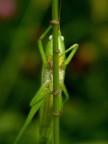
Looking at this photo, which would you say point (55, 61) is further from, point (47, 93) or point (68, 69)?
point (68, 69)

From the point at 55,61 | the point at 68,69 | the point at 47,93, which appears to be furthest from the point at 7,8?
the point at 55,61

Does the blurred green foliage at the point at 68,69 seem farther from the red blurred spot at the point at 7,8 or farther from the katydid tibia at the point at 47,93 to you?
the katydid tibia at the point at 47,93

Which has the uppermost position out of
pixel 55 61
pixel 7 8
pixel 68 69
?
pixel 7 8

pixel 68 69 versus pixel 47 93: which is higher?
pixel 68 69

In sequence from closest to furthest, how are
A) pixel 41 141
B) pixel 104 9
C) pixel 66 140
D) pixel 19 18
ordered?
pixel 41 141 < pixel 66 140 < pixel 104 9 < pixel 19 18

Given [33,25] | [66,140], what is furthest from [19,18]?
[66,140]

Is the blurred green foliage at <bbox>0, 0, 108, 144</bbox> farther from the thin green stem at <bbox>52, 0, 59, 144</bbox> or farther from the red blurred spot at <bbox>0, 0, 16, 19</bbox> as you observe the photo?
the thin green stem at <bbox>52, 0, 59, 144</bbox>

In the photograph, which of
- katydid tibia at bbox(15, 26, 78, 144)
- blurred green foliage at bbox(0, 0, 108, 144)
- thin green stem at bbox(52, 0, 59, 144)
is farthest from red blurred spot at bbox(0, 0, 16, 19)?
thin green stem at bbox(52, 0, 59, 144)

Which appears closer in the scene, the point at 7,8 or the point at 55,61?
the point at 55,61

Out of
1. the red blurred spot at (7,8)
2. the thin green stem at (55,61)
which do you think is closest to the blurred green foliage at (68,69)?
the red blurred spot at (7,8)

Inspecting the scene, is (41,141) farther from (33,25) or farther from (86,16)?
(86,16)
